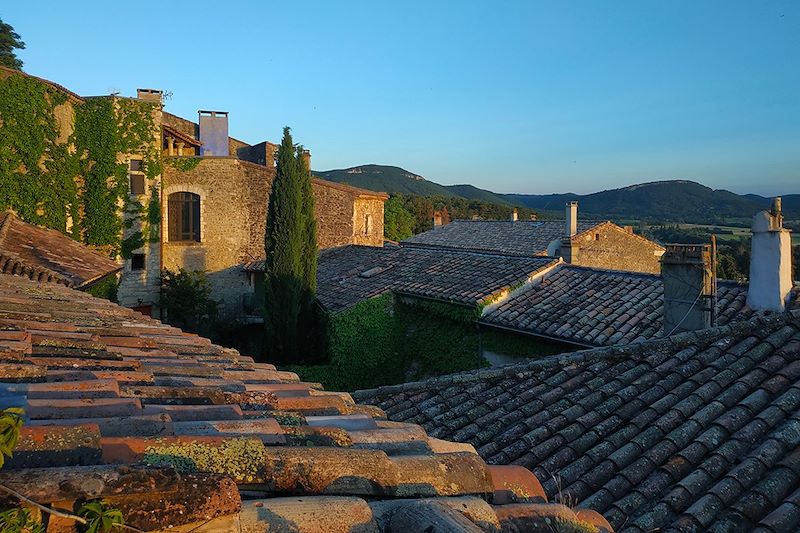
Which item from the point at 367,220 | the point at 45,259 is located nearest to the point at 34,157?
the point at 45,259

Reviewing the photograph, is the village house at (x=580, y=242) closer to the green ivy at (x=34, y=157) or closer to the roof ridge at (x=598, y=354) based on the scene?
the roof ridge at (x=598, y=354)

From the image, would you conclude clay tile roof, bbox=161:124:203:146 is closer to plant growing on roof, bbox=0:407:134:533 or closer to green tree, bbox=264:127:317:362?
green tree, bbox=264:127:317:362

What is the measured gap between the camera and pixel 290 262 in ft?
54.9

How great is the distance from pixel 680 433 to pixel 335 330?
10619mm

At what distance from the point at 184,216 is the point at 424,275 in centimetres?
1104

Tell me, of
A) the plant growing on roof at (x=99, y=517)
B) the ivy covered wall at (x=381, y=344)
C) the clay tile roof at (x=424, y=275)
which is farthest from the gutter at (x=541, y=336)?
the plant growing on roof at (x=99, y=517)

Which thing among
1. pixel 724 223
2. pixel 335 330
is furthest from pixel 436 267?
pixel 724 223

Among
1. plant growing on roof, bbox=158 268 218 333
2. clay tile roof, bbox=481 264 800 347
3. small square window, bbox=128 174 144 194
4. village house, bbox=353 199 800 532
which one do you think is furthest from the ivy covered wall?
small square window, bbox=128 174 144 194

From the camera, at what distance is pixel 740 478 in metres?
4.06

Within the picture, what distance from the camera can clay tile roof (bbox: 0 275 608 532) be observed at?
54.1 inches

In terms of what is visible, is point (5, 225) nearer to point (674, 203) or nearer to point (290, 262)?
point (290, 262)

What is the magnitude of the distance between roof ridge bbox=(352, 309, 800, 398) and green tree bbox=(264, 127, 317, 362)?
8.46 metres

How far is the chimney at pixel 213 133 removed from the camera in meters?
26.7

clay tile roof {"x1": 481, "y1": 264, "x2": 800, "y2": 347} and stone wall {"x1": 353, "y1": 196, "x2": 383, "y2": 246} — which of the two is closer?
clay tile roof {"x1": 481, "y1": 264, "x2": 800, "y2": 347}
